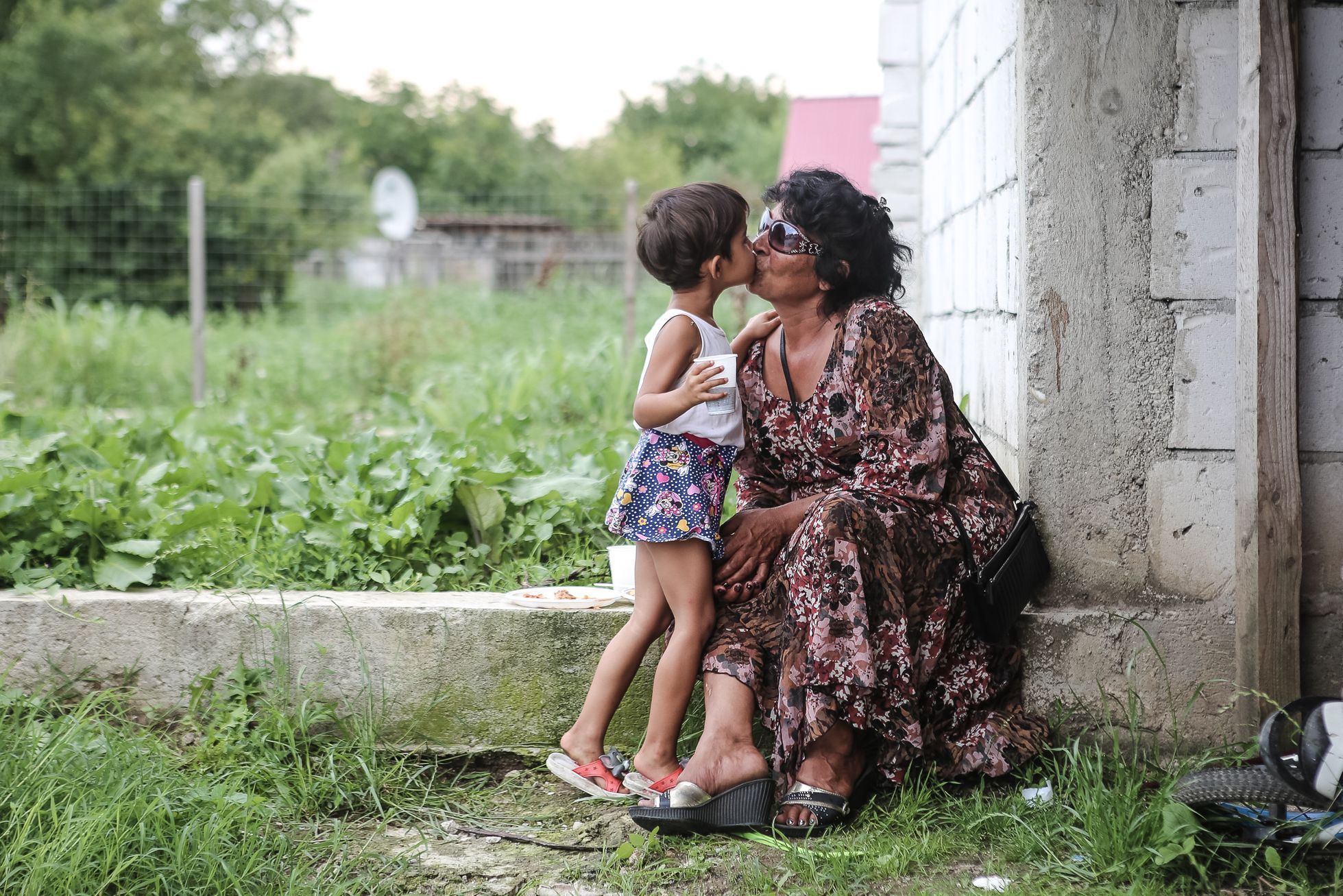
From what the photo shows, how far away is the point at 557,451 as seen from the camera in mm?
4520

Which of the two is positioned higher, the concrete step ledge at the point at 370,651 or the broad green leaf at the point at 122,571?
the broad green leaf at the point at 122,571

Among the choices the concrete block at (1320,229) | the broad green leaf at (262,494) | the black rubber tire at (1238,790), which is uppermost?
the concrete block at (1320,229)

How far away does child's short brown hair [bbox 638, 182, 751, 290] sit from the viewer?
2.79 metres

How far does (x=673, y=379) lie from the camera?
2822 millimetres

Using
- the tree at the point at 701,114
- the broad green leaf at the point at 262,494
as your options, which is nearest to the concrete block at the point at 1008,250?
the broad green leaf at the point at 262,494

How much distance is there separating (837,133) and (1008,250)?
7054 millimetres

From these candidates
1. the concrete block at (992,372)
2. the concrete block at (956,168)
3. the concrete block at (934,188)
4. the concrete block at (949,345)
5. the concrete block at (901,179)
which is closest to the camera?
the concrete block at (992,372)

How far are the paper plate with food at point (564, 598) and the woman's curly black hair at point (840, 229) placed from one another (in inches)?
40.0

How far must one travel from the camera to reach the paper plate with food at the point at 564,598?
320cm

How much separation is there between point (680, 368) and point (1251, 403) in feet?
4.42

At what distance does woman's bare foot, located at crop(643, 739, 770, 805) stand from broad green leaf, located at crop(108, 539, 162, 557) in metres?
1.68

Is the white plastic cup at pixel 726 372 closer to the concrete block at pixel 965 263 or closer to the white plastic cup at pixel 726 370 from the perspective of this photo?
the white plastic cup at pixel 726 370

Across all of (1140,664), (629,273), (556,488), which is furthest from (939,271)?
(629,273)

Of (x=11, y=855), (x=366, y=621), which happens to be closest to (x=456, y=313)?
(x=366, y=621)
